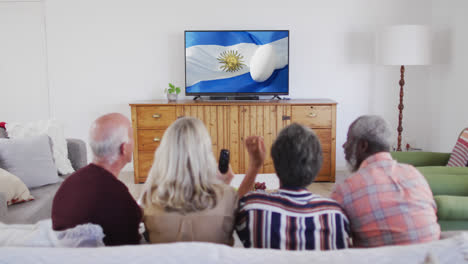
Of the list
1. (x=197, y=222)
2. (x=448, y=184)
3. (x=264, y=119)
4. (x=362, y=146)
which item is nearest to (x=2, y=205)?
(x=197, y=222)

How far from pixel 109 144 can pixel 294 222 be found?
2.54 ft

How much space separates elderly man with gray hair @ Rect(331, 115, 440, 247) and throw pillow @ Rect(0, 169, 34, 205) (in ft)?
6.58

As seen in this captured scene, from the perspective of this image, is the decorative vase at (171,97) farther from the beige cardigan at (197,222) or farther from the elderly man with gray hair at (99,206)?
the beige cardigan at (197,222)

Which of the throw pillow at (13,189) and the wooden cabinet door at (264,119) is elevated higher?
the wooden cabinet door at (264,119)

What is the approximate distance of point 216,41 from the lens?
4.74m

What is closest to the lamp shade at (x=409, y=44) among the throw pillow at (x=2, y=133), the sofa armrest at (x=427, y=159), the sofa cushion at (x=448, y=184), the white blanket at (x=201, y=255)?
the sofa armrest at (x=427, y=159)

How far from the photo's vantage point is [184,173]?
1431 millimetres

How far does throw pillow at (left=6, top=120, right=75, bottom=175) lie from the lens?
3223 millimetres

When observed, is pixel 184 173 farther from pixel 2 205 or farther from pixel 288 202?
pixel 2 205

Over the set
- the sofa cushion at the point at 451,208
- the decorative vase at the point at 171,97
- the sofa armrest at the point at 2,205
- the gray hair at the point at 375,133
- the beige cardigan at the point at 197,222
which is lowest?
the sofa armrest at the point at 2,205

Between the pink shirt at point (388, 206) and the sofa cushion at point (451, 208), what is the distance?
1.33 feet

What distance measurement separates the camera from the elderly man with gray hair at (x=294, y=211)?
141 cm

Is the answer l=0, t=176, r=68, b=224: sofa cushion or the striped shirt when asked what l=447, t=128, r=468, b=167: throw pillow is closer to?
the striped shirt

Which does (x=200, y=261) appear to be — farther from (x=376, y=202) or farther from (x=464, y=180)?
(x=464, y=180)
